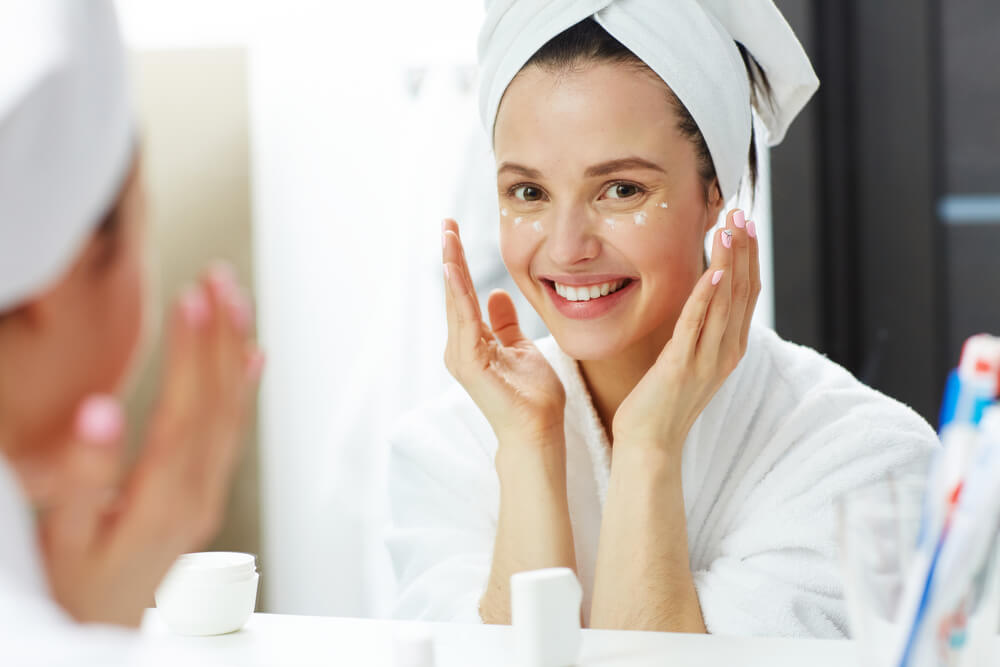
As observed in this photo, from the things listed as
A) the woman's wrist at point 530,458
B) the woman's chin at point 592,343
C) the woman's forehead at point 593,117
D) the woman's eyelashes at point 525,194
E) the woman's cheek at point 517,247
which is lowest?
the woman's wrist at point 530,458

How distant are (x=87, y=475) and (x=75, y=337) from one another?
0.15 feet

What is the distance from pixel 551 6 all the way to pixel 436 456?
41 cm

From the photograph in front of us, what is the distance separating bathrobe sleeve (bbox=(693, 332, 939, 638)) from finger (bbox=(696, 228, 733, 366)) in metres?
0.09

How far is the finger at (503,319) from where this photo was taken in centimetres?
101

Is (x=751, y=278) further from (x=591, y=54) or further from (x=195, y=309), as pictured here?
(x=195, y=309)

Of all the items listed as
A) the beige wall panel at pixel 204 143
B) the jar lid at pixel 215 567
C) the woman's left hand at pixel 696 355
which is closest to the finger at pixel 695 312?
the woman's left hand at pixel 696 355

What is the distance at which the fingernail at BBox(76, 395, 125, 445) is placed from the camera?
35cm

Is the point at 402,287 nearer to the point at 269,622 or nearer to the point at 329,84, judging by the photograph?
the point at 329,84

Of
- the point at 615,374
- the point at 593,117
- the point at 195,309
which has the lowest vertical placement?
the point at 615,374

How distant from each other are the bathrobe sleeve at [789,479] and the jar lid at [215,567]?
0.35m

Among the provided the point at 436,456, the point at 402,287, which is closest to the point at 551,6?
the point at 436,456

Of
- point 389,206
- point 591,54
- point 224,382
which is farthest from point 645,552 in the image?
point 389,206

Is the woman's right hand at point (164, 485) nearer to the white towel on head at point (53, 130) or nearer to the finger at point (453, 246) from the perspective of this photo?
the white towel on head at point (53, 130)

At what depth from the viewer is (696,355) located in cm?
87
